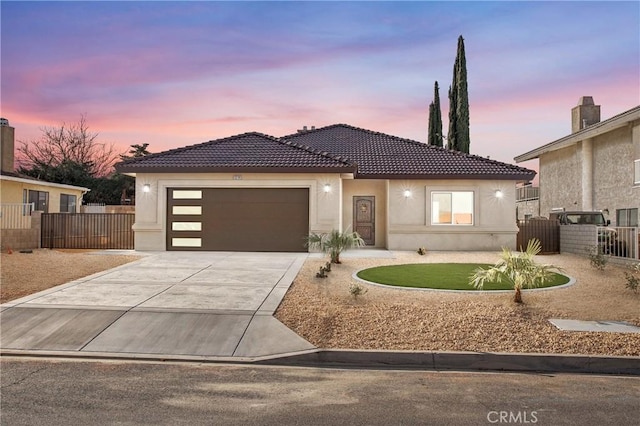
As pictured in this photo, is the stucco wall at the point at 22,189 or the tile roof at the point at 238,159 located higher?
the tile roof at the point at 238,159

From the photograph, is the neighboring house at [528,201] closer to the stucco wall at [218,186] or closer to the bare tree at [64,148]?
the stucco wall at [218,186]

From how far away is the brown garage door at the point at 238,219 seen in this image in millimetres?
17891

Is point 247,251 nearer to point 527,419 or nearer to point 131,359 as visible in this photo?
point 131,359

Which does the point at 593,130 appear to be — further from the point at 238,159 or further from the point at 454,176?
the point at 238,159

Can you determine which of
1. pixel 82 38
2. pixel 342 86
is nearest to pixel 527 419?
pixel 82 38

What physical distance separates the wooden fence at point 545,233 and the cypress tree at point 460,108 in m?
11.2

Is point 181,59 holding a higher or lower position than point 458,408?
higher

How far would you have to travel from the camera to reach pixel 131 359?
6340 millimetres

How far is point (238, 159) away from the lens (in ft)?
60.1

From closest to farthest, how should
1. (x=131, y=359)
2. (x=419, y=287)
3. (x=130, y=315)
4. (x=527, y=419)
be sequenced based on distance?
(x=527, y=419) < (x=131, y=359) < (x=130, y=315) < (x=419, y=287)

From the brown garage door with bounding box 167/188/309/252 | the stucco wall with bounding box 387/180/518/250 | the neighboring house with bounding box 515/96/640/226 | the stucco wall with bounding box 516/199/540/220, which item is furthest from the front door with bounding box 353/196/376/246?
the stucco wall with bounding box 516/199/540/220

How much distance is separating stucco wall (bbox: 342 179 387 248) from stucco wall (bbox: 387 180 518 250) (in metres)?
1.01

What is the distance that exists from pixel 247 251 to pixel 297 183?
340 cm

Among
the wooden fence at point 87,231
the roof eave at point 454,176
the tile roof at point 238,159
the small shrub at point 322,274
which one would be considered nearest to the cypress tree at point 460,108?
the roof eave at point 454,176
